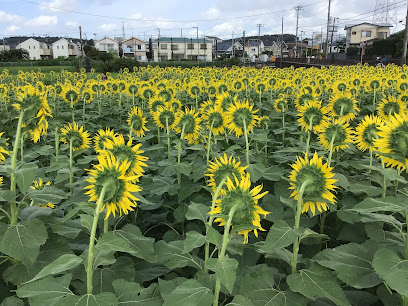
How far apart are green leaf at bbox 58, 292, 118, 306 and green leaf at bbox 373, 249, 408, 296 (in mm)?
920

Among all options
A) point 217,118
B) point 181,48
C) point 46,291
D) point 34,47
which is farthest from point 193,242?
point 34,47

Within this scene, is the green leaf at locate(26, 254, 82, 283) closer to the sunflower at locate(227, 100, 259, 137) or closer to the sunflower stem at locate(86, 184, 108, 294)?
the sunflower stem at locate(86, 184, 108, 294)

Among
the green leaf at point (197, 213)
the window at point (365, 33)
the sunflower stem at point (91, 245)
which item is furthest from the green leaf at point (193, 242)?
the window at point (365, 33)

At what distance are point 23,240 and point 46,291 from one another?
0.30 m

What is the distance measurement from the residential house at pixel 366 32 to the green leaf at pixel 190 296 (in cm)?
9614

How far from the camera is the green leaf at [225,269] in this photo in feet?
3.79

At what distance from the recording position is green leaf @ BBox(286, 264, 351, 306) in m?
1.34

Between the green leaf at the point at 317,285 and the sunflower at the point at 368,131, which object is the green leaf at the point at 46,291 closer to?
the green leaf at the point at 317,285

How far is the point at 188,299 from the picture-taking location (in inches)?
48.6

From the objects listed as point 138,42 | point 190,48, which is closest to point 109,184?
point 190,48

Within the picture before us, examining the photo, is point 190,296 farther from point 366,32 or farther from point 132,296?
point 366,32

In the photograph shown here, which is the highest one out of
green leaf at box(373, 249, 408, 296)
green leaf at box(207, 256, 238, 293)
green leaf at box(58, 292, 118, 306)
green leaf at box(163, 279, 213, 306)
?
green leaf at box(207, 256, 238, 293)

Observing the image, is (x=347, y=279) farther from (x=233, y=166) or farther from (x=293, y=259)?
(x=233, y=166)

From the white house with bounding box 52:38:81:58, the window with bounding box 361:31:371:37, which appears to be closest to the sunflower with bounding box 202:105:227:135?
the window with bounding box 361:31:371:37
